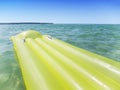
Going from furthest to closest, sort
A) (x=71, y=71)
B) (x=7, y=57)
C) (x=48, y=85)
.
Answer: (x=7, y=57)
(x=71, y=71)
(x=48, y=85)

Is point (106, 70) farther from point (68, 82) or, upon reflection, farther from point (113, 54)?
point (113, 54)

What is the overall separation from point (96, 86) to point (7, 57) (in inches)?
147

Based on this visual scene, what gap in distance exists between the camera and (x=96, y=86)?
1625mm

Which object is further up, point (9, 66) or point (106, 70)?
point (106, 70)

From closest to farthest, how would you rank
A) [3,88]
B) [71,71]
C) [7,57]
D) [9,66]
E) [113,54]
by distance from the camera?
[71,71] < [3,88] < [9,66] < [7,57] < [113,54]

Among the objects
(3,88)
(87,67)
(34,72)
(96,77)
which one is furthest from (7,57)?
(96,77)

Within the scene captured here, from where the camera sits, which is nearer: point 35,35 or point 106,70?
point 106,70

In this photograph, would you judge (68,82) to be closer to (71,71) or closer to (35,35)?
(71,71)

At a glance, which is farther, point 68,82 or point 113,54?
point 113,54

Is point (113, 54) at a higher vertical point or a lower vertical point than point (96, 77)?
lower

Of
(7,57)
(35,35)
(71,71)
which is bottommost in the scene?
(7,57)

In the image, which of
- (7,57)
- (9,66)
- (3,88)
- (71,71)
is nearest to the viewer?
(71,71)

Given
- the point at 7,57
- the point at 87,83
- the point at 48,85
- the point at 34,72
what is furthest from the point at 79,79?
the point at 7,57

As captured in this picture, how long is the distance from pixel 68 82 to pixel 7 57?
11.4 feet
